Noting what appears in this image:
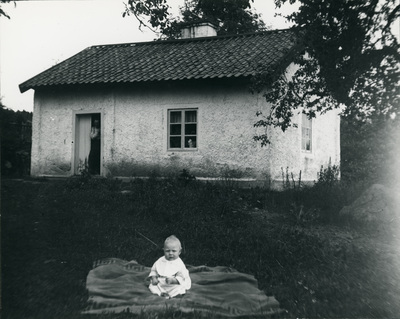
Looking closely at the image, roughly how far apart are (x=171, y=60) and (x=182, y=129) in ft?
8.82

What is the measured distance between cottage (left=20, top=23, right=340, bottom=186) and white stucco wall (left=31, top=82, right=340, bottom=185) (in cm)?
3

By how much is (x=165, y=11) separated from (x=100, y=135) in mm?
6968

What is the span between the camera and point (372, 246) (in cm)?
666

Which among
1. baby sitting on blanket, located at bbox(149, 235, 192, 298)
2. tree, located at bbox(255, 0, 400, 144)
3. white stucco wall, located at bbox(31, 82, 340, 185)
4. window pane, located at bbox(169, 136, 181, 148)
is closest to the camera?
baby sitting on blanket, located at bbox(149, 235, 192, 298)

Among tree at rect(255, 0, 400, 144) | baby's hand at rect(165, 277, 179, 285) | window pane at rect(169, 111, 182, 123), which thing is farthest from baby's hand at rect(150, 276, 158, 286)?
window pane at rect(169, 111, 182, 123)

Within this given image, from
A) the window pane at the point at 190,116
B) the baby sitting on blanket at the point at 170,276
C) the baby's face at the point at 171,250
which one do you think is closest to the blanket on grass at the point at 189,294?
the baby sitting on blanket at the point at 170,276

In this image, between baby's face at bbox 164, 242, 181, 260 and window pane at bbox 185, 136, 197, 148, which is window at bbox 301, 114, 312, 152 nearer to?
window pane at bbox 185, 136, 197, 148

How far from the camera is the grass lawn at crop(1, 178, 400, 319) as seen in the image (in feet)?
15.0

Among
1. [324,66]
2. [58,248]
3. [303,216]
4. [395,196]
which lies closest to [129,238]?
[58,248]

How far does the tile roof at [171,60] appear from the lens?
12.5 metres

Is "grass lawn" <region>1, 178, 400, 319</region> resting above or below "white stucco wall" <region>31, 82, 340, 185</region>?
below

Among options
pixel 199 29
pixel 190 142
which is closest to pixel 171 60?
pixel 190 142

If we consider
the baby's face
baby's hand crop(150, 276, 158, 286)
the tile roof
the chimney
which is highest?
the chimney

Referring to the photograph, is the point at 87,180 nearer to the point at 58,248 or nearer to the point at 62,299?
the point at 58,248
